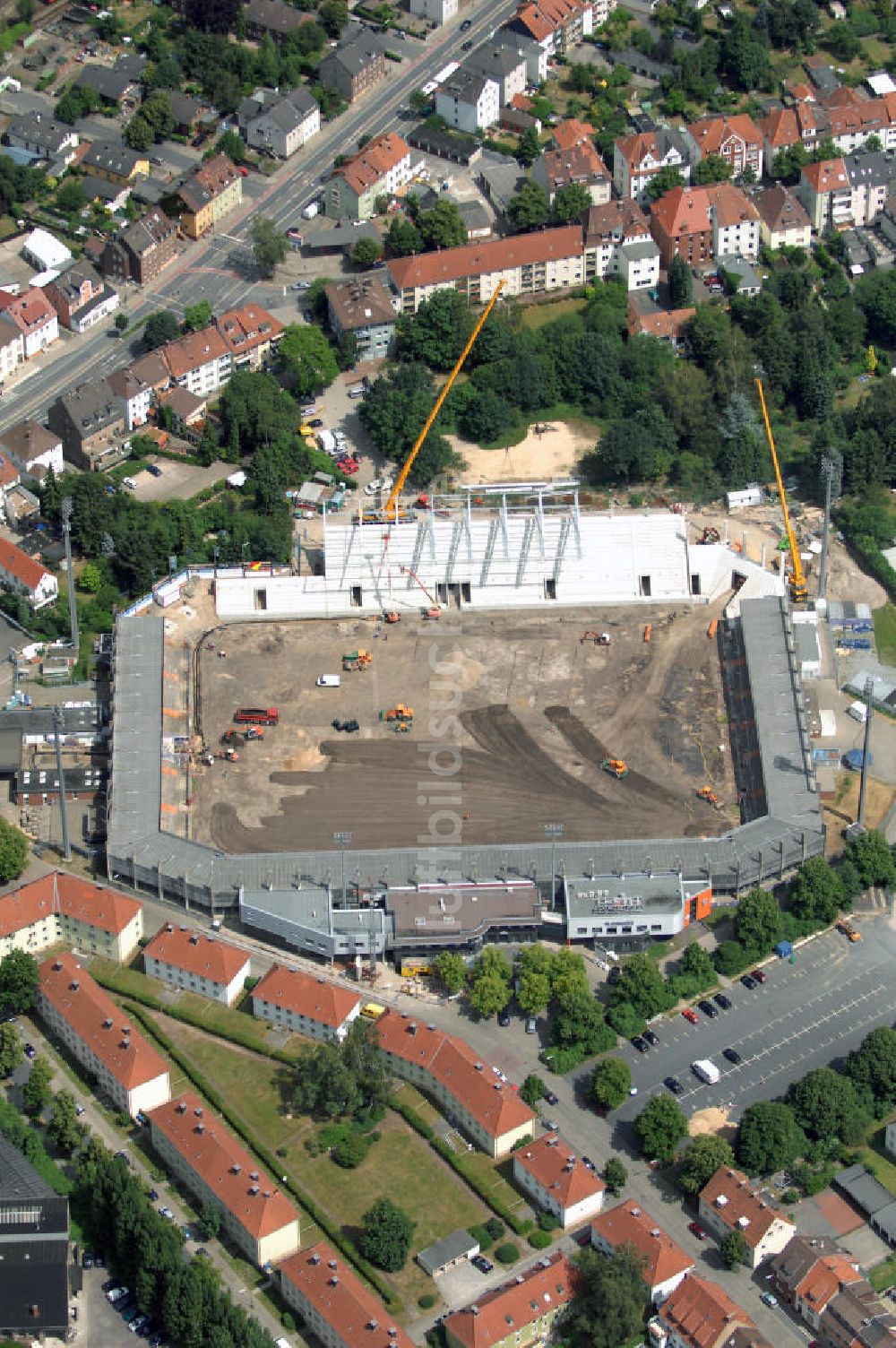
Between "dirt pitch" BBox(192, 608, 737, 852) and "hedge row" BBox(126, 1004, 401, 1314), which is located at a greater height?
"dirt pitch" BBox(192, 608, 737, 852)

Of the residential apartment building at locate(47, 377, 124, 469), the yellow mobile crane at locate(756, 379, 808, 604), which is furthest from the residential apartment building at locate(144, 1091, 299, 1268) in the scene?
the residential apartment building at locate(47, 377, 124, 469)

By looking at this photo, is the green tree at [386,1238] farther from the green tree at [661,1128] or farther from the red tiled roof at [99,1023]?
the red tiled roof at [99,1023]

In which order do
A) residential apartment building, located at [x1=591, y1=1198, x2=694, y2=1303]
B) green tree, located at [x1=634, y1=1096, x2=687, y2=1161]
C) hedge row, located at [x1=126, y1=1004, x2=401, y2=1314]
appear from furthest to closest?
green tree, located at [x1=634, y1=1096, x2=687, y2=1161] < hedge row, located at [x1=126, y1=1004, x2=401, y2=1314] < residential apartment building, located at [x1=591, y1=1198, x2=694, y2=1303]

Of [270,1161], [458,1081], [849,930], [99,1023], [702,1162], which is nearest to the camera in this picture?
[702,1162]

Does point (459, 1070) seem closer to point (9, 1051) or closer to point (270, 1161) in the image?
point (270, 1161)

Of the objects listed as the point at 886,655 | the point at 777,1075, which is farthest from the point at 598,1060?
the point at 886,655

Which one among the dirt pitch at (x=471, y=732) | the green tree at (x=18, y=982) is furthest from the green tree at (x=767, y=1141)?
the green tree at (x=18, y=982)

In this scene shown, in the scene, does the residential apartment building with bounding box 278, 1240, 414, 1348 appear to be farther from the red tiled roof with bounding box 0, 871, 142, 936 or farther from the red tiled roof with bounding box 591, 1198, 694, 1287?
the red tiled roof with bounding box 0, 871, 142, 936

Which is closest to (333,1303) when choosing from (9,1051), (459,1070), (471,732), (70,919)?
(459,1070)
